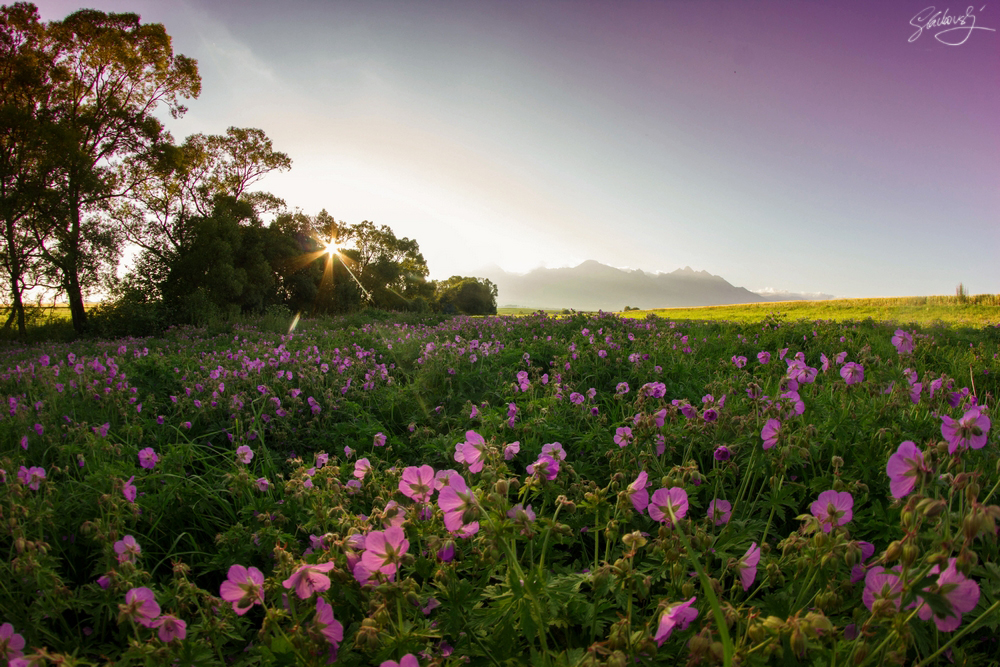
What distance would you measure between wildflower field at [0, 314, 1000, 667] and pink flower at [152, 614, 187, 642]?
1cm

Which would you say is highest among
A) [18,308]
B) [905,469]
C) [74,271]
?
[74,271]

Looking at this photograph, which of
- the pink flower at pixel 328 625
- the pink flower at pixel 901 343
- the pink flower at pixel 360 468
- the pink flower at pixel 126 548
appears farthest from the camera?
the pink flower at pixel 901 343

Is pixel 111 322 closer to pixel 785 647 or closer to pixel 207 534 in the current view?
pixel 207 534

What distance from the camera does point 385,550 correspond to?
123cm

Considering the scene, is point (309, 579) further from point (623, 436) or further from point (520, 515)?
point (623, 436)

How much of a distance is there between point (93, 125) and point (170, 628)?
26.7 metres

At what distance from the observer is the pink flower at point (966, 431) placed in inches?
51.1

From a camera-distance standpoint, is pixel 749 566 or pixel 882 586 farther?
pixel 749 566

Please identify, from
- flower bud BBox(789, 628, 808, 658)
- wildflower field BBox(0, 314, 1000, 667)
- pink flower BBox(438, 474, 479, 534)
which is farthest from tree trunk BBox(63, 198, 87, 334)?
flower bud BBox(789, 628, 808, 658)

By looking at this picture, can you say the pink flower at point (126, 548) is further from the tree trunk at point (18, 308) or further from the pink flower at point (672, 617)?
the tree trunk at point (18, 308)

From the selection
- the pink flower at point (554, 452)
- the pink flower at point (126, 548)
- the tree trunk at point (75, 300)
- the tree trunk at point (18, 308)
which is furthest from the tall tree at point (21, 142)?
the pink flower at point (554, 452)

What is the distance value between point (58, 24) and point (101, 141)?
182 inches

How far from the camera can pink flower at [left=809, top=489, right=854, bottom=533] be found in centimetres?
131

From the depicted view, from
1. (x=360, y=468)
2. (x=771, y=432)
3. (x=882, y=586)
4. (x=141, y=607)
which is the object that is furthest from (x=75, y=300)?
(x=882, y=586)
